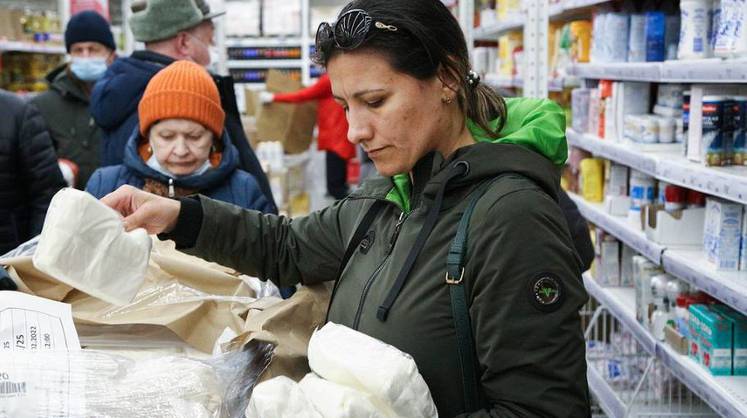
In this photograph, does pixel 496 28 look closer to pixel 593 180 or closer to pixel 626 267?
pixel 593 180

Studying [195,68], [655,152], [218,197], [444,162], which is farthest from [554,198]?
[655,152]

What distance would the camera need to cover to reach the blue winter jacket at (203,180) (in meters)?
2.76

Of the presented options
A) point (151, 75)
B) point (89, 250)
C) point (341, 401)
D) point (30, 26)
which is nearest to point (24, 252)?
point (89, 250)

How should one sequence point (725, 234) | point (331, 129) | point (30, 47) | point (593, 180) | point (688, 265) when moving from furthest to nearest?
point (331, 129)
point (30, 47)
point (593, 180)
point (688, 265)
point (725, 234)

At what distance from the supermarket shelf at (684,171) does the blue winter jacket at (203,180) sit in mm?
1356

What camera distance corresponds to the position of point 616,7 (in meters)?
4.40

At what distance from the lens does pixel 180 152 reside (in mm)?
2754

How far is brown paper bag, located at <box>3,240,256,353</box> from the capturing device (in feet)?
5.53

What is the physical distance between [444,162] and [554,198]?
7.6 inches

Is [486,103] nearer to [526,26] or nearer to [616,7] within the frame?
[616,7]

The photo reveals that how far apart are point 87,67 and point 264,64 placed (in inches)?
260

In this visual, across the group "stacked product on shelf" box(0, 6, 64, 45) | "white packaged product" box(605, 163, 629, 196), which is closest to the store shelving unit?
"white packaged product" box(605, 163, 629, 196)

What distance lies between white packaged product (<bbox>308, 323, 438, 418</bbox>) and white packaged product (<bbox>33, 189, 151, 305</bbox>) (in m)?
0.33

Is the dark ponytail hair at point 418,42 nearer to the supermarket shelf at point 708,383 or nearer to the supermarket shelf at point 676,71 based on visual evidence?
the supermarket shelf at point 676,71
